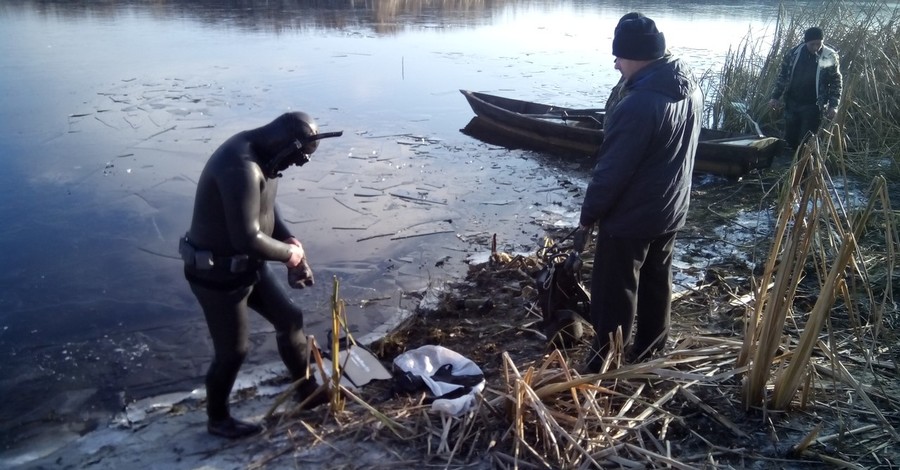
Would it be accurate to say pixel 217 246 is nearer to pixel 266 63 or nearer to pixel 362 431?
pixel 362 431

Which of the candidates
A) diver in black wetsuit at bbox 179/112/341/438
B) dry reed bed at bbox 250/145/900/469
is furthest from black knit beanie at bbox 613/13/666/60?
diver in black wetsuit at bbox 179/112/341/438

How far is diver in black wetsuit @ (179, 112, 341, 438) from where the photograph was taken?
Result: 3.18m

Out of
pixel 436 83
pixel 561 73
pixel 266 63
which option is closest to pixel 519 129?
pixel 436 83

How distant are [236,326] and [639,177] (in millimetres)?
→ 2117

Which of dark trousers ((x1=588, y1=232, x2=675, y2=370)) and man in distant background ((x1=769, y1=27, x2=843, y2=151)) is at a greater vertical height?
man in distant background ((x1=769, y1=27, x2=843, y2=151))

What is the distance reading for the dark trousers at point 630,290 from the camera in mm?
3668

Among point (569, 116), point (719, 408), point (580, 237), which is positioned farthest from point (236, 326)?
point (569, 116)

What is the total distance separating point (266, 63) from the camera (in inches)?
683

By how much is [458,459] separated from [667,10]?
3109 centimetres

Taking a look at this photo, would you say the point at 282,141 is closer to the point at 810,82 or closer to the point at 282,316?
the point at 282,316

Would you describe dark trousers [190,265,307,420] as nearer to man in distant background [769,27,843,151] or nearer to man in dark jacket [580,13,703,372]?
man in dark jacket [580,13,703,372]

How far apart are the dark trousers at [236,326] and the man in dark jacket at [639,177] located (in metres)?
1.61

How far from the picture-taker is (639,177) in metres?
3.53

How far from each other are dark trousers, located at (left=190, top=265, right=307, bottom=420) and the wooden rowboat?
725 centimetres
